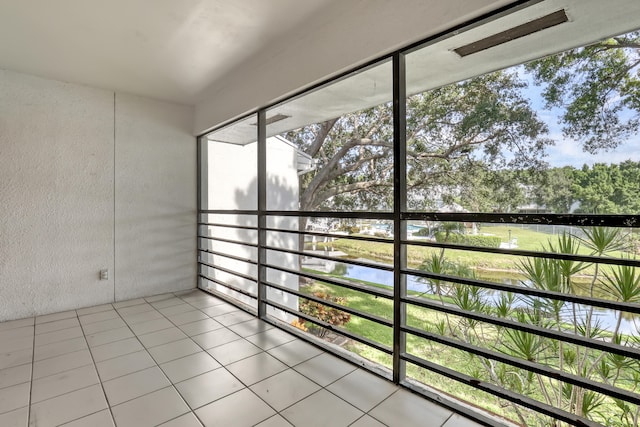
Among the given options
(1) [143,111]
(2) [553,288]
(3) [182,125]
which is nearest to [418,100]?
(2) [553,288]

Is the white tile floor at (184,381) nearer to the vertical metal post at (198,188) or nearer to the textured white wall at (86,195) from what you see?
the textured white wall at (86,195)

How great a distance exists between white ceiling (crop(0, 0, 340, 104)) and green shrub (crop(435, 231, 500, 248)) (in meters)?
1.89

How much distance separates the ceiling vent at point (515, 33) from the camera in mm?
1780

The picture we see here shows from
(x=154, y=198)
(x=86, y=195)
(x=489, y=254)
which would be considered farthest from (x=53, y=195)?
(x=489, y=254)

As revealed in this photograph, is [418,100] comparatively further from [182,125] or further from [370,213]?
[182,125]

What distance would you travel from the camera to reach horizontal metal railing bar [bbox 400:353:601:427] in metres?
1.35

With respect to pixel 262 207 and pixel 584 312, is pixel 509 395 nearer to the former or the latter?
pixel 584 312

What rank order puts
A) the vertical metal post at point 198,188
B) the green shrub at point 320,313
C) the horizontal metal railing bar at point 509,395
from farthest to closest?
1. the green shrub at point 320,313
2. the vertical metal post at point 198,188
3. the horizontal metal railing bar at point 509,395

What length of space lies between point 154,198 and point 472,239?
3.73m

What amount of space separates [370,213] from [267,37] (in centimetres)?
171

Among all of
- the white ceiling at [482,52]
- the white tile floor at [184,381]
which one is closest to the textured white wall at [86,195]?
the white tile floor at [184,381]

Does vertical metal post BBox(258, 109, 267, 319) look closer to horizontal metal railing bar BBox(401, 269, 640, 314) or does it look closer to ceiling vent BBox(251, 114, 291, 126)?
ceiling vent BBox(251, 114, 291, 126)

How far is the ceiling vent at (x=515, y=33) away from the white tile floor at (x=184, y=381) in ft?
7.64

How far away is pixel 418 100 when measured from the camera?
10.6 ft
